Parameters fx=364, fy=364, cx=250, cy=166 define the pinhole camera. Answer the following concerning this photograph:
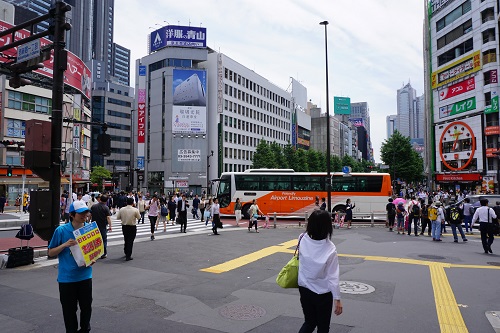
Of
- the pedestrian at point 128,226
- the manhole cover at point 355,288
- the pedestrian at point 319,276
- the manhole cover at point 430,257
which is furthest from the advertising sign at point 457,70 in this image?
the pedestrian at point 319,276

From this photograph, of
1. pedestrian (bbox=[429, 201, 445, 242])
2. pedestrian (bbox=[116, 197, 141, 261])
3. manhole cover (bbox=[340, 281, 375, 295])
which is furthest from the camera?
pedestrian (bbox=[429, 201, 445, 242])

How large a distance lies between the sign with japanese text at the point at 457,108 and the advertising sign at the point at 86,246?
54136 millimetres

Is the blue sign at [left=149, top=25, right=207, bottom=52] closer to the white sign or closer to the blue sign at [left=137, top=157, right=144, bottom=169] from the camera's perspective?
the blue sign at [left=137, top=157, right=144, bottom=169]

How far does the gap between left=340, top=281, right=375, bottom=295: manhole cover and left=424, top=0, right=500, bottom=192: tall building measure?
142 feet

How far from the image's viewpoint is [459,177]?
49.7 meters

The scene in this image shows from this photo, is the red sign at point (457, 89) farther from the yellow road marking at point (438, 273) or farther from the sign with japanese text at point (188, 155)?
the yellow road marking at point (438, 273)

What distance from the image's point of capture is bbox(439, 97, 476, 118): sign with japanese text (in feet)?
159

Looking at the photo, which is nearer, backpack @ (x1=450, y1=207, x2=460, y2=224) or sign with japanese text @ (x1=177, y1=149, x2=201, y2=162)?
backpack @ (x1=450, y1=207, x2=460, y2=224)

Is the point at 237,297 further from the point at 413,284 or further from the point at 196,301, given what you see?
the point at 413,284

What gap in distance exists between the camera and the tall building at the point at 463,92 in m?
45.3

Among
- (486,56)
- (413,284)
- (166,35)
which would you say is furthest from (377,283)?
(166,35)

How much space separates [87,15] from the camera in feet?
572

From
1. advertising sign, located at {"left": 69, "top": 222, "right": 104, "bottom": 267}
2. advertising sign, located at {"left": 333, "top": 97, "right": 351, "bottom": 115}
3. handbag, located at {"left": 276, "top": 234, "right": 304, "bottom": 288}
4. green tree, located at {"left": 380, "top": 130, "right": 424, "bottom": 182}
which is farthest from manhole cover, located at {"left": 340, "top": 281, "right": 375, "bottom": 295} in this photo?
advertising sign, located at {"left": 333, "top": 97, "right": 351, "bottom": 115}

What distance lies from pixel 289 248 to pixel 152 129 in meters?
65.3
